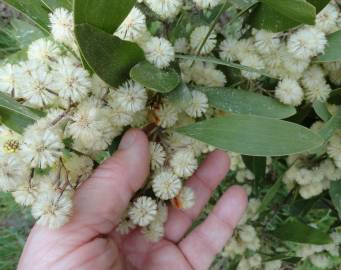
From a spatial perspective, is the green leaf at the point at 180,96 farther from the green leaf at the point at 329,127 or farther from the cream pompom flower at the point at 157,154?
the green leaf at the point at 329,127

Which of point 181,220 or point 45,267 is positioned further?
point 181,220

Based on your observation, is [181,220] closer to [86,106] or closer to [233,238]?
[233,238]

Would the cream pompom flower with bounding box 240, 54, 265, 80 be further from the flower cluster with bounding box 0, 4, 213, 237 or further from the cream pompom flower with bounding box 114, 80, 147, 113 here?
the cream pompom flower with bounding box 114, 80, 147, 113

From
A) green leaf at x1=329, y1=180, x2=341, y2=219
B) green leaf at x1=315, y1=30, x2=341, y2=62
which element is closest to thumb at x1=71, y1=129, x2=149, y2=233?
green leaf at x1=315, y1=30, x2=341, y2=62

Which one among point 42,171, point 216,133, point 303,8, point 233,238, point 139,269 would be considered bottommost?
point 233,238

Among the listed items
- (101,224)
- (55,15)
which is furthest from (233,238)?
(55,15)
